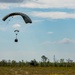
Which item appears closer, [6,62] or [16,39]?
[16,39]

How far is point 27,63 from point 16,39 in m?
74.9

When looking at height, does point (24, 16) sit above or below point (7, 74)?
above

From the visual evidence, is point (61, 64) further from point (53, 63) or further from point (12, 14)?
point (12, 14)

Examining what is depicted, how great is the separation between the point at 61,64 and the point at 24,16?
7272cm

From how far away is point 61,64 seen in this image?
11706cm

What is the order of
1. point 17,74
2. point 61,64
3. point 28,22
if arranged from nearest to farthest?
point 28,22
point 17,74
point 61,64

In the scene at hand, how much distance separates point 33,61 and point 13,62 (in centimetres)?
615

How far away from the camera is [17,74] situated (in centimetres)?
6341

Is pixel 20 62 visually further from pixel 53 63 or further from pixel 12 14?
pixel 12 14

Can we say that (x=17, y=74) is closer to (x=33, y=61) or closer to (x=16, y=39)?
(x=16, y=39)

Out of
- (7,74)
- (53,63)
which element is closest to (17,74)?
(7,74)

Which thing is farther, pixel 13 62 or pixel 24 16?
pixel 13 62

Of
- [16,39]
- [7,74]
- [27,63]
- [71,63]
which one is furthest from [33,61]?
[16,39]

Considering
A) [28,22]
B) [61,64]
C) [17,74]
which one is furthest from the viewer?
[61,64]
